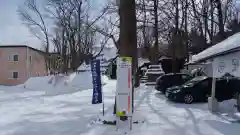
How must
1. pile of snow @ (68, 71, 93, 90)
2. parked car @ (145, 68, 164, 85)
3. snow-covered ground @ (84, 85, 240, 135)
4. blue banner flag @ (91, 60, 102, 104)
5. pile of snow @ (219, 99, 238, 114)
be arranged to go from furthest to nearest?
parked car @ (145, 68, 164, 85), pile of snow @ (68, 71, 93, 90), pile of snow @ (219, 99, 238, 114), blue banner flag @ (91, 60, 102, 104), snow-covered ground @ (84, 85, 240, 135)

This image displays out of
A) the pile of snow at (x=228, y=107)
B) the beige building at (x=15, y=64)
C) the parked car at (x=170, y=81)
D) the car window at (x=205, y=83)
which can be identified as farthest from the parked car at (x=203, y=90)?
the beige building at (x=15, y=64)

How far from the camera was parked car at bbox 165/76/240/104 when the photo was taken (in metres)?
14.2

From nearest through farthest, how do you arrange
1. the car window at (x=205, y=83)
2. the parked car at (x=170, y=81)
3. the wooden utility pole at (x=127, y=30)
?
the wooden utility pole at (x=127, y=30) < the car window at (x=205, y=83) < the parked car at (x=170, y=81)

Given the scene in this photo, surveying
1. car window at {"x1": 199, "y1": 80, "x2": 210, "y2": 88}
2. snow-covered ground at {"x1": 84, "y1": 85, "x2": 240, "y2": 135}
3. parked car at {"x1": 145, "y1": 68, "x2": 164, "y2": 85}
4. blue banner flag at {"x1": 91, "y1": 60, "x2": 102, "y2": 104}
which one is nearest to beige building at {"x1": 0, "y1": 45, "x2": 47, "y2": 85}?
parked car at {"x1": 145, "y1": 68, "x2": 164, "y2": 85}

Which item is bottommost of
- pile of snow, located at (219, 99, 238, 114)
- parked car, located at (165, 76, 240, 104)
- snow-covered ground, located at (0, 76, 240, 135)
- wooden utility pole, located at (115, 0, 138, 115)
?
snow-covered ground, located at (0, 76, 240, 135)

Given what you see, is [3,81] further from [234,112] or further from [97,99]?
[234,112]

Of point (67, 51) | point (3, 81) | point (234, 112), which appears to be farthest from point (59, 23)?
point (234, 112)

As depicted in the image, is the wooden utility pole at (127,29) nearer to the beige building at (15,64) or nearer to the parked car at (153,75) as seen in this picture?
the parked car at (153,75)

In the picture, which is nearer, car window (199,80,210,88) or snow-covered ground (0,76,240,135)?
snow-covered ground (0,76,240,135)

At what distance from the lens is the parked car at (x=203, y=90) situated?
46.5 ft

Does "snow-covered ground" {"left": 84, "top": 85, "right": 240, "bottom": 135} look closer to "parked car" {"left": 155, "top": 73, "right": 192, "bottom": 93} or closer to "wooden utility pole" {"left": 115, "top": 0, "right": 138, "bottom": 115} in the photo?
"wooden utility pole" {"left": 115, "top": 0, "right": 138, "bottom": 115}

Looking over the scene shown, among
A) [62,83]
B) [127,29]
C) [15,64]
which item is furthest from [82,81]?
[127,29]

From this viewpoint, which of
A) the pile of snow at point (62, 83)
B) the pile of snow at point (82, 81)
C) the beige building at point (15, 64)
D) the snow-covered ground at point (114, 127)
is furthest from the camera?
the beige building at point (15, 64)

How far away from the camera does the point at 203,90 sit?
47.7ft
